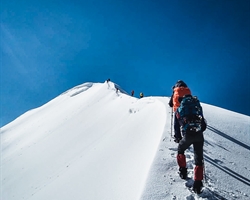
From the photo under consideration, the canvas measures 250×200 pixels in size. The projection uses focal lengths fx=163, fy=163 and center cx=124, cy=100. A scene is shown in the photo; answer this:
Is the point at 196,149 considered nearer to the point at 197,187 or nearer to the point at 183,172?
the point at 183,172

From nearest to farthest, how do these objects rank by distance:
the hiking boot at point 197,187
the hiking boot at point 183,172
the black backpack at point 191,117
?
the hiking boot at point 197,187, the black backpack at point 191,117, the hiking boot at point 183,172

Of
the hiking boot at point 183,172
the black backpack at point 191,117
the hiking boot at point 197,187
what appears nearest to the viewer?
the hiking boot at point 197,187

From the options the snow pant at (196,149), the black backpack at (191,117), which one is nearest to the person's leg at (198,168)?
the snow pant at (196,149)

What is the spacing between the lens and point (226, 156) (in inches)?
231

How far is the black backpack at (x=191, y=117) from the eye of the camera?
4027mm

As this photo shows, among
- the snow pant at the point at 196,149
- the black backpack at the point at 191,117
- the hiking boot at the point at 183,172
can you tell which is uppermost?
the black backpack at the point at 191,117

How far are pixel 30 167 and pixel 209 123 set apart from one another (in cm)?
1430

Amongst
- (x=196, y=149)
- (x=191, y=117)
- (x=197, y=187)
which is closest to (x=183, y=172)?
(x=197, y=187)

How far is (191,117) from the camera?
161 inches

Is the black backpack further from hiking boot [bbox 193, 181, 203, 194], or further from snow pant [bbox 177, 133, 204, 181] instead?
hiking boot [bbox 193, 181, 203, 194]

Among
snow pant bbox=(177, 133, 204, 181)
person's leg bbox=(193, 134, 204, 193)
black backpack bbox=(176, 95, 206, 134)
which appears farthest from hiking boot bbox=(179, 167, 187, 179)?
black backpack bbox=(176, 95, 206, 134)

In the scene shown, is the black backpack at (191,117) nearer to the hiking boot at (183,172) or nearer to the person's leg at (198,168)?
the person's leg at (198,168)

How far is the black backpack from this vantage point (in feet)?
13.2

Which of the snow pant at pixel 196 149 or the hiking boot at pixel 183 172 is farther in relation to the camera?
the hiking boot at pixel 183 172
